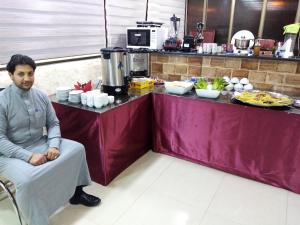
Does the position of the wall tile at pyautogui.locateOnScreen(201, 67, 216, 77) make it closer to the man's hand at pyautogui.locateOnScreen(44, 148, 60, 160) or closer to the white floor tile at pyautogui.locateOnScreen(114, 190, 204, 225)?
the white floor tile at pyautogui.locateOnScreen(114, 190, 204, 225)

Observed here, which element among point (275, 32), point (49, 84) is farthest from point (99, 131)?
point (275, 32)

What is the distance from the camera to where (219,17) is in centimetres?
480

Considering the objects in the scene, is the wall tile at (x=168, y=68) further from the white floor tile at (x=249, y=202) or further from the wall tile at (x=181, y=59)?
the white floor tile at (x=249, y=202)

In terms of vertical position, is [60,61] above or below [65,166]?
above

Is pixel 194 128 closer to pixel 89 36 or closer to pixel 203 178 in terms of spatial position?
pixel 203 178

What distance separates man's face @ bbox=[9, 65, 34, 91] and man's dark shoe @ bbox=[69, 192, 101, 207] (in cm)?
86

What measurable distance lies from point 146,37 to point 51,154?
1.79 metres

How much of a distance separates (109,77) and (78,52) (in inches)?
20.8

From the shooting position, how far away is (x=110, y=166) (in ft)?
6.44

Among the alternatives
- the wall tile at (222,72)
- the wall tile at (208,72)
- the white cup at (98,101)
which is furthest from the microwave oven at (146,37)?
the white cup at (98,101)

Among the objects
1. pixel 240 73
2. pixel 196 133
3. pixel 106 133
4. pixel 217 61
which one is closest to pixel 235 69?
pixel 240 73

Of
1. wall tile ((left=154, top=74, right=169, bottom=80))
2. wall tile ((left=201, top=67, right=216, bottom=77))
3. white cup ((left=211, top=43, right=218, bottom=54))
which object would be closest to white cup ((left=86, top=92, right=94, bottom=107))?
wall tile ((left=154, top=74, right=169, bottom=80))

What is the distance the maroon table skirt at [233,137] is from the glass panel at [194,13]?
319 cm

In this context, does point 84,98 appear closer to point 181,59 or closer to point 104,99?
point 104,99
